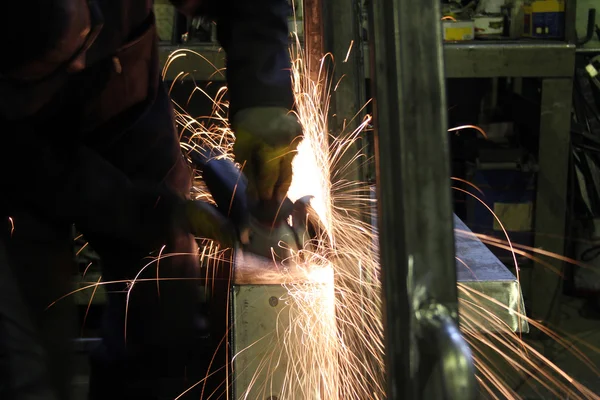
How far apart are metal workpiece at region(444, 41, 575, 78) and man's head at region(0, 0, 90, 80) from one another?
7.05ft

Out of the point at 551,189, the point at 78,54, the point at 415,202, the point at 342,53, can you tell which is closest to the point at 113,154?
the point at 78,54

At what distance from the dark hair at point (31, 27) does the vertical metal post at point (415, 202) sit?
832 mm

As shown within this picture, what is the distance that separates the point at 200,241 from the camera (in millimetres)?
2154

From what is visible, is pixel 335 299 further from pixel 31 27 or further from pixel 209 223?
pixel 31 27

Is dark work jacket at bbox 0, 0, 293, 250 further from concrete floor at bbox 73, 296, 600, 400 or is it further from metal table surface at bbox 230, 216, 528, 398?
concrete floor at bbox 73, 296, 600, 400

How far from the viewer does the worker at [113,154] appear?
4.48ft

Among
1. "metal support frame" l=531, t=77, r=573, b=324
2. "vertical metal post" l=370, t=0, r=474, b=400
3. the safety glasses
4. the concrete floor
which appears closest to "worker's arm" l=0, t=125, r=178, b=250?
the safety glasses

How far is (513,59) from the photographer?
3.12m

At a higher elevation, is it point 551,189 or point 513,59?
point 513,59

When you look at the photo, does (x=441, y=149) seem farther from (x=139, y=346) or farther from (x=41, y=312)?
(x=139, y=346)

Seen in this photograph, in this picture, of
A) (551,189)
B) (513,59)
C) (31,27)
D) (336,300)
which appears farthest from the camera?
(551,189)

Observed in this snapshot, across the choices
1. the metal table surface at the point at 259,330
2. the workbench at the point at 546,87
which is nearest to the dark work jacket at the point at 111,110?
the metal table surface at the point at 259,330

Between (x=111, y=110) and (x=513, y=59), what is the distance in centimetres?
214

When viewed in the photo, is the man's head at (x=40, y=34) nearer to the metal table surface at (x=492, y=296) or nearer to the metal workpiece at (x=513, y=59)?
the metal table surface at (x=492, y=296)
